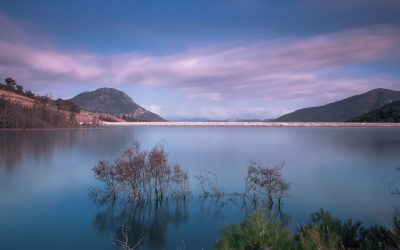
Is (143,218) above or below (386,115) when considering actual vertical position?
below

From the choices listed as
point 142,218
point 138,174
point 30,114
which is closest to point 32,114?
point 30,114

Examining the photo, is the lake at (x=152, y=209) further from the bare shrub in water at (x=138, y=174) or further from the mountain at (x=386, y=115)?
the mountain at (x=386, y=115)

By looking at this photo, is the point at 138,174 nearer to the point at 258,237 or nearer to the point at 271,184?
the point at 271,184

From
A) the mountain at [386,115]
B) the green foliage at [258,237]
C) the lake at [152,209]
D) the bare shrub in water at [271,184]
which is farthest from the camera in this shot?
the mountain at [386,115]

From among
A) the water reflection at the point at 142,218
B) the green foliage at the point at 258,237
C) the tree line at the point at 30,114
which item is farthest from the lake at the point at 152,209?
the tree line at the point at 30,114

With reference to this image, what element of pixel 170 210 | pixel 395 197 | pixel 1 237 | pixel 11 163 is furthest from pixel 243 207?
pixel 11 163

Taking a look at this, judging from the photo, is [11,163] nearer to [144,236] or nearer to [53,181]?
[53,181]

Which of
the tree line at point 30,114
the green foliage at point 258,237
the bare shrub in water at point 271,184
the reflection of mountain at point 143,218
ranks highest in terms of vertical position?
the tree line at point 30,114

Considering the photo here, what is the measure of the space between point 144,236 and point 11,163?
21.6 metres

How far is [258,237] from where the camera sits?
A: 631 centimetres

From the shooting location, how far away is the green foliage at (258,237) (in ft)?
20.7

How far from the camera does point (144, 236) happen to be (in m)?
13.2

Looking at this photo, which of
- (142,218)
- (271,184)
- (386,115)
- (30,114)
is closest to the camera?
(142,218)

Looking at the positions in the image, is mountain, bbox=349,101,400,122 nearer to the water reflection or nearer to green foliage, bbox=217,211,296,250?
the water reflection
